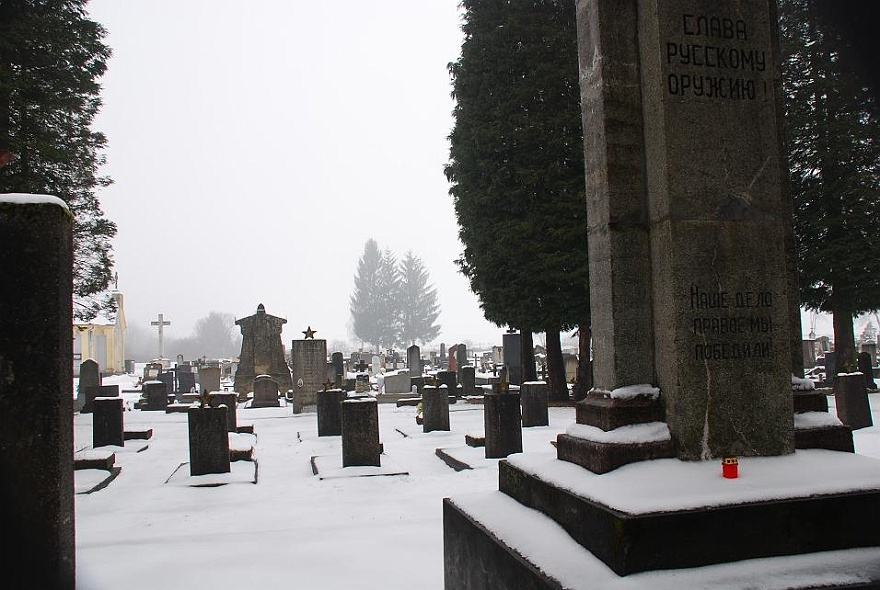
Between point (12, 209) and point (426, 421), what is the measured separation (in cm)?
1132

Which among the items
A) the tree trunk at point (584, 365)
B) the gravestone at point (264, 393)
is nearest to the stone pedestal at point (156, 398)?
A: the gravestone at point (264, 393)

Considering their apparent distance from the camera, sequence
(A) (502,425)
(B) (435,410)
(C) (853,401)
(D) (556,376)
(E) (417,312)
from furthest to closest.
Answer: (E) (417,312) < (D) (556,376) < (B) (435,410) < (C) (853,401) < (A) (502,425)

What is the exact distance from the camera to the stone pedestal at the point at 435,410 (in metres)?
14.0

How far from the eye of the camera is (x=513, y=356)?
2211 cm

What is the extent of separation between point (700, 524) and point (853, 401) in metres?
11.1

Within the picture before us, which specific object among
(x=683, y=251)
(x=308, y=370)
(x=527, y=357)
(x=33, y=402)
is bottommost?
(x=308, y=370)

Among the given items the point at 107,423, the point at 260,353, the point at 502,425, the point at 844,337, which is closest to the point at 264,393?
the point at 260,353

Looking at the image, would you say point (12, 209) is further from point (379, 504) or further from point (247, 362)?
point (247, 362)

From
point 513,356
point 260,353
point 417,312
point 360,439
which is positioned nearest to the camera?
point 360,439

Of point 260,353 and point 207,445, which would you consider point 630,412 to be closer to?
point 207,445

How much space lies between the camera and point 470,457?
9.98m

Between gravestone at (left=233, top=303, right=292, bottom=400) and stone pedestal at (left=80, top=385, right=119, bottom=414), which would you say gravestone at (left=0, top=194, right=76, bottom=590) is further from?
gravestone at (left=233, top=303, right=292, bottom=400)

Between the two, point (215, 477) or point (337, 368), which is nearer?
point (215, 477)

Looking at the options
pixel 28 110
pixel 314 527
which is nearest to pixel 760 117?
pixel 314 527
